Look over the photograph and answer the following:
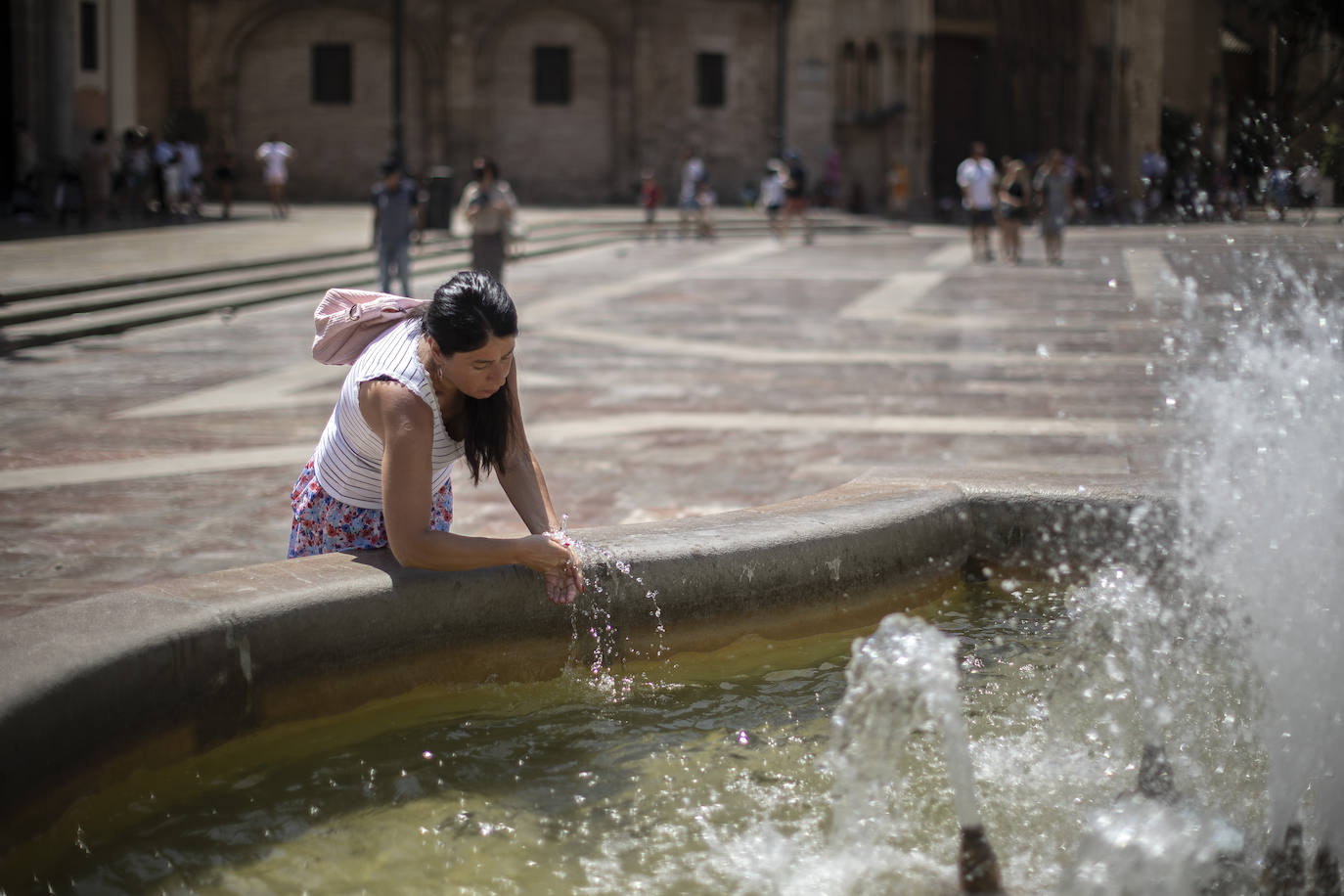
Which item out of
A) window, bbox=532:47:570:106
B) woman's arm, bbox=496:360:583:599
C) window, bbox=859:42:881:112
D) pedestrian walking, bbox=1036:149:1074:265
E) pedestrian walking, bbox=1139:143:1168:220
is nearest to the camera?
woman's arm, bbox=496:360:583:599

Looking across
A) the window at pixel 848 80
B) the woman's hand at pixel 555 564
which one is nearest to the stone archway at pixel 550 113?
the window at pixel 848 80

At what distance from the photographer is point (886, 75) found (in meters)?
37.3

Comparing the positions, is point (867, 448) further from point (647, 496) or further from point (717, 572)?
point (717, 572)

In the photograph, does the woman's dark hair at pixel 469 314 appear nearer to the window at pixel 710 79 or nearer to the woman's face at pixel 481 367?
the woman's face at pixel 481 367

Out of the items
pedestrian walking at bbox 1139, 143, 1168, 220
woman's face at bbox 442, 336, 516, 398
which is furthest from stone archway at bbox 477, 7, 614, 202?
woman's face at bbox 442, 336, 516, 398

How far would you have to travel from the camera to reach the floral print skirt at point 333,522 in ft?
13.0

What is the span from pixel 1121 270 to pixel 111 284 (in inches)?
525

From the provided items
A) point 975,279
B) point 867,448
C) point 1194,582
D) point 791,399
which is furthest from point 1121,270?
point 1194,582

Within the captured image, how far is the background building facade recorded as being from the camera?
3559 centimetres

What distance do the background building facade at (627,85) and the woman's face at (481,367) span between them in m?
31.5

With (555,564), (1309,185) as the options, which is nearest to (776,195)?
(1309,185)

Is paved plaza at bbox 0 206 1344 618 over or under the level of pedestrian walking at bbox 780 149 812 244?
under

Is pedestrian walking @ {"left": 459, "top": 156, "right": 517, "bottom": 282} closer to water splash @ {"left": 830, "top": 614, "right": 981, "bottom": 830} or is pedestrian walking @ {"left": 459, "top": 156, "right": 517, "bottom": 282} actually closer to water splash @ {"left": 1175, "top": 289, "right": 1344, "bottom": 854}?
water splash @ {"left": 1175, "top": 289, "right": 1344, "bottom": 854}

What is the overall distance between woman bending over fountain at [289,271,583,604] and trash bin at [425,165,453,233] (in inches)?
848
